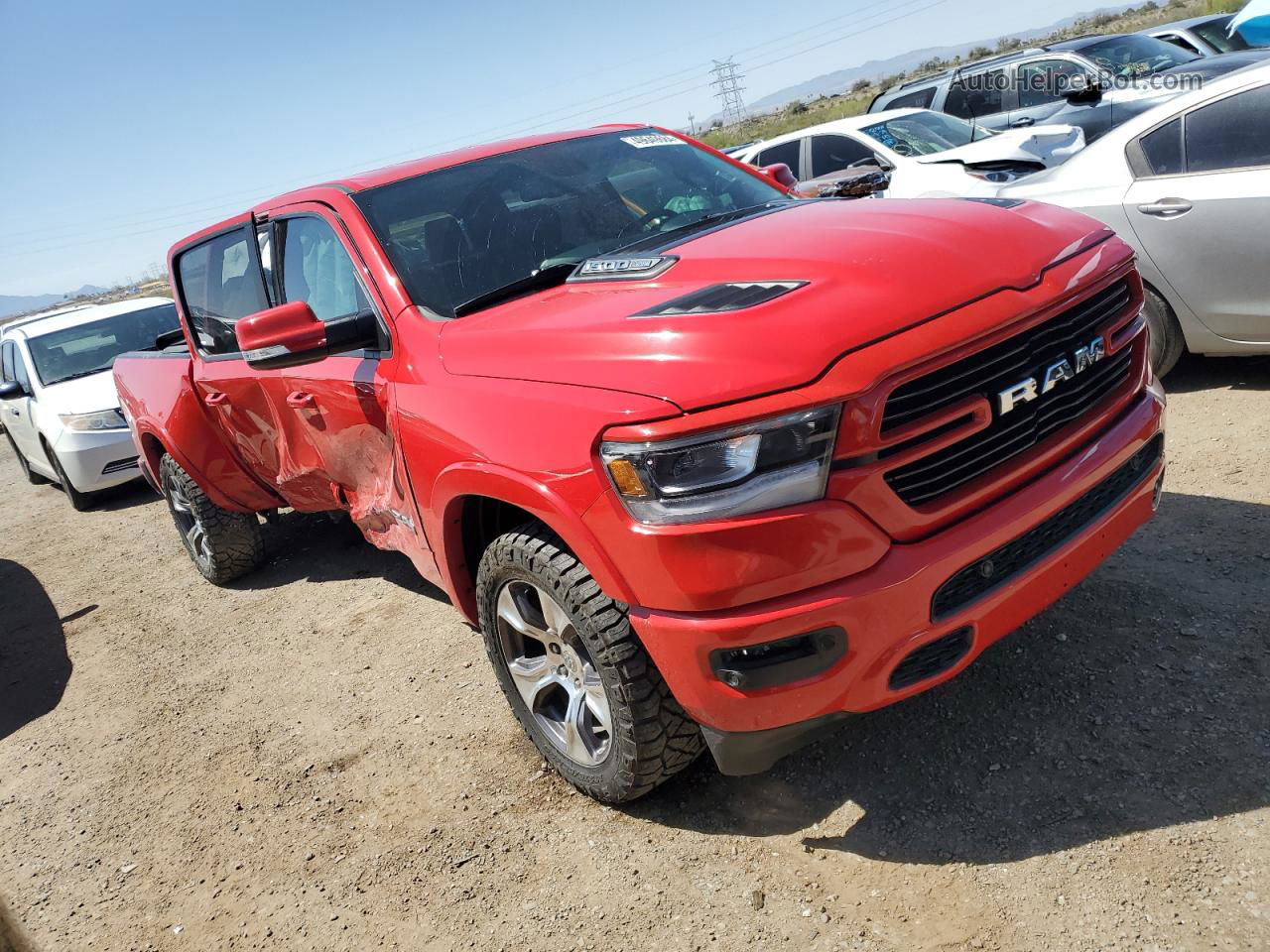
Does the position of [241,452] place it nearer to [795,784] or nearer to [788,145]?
[795,784]

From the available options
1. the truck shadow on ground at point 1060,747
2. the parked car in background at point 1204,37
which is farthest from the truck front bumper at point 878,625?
the parked car in background at point 1204,37

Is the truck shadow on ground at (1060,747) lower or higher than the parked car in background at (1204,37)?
lower

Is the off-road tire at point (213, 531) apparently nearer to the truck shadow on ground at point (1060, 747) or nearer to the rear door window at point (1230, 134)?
the truck shadow on ground at point (1060, 747)

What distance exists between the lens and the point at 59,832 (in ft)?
11.3

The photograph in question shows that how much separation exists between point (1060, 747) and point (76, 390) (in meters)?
8.70

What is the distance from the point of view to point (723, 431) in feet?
6.61

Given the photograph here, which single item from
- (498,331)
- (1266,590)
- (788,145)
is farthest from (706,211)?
(788,145)

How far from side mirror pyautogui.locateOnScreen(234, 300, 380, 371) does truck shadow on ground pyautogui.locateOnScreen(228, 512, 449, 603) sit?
6.10 ft

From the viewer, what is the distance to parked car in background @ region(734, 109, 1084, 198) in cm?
632

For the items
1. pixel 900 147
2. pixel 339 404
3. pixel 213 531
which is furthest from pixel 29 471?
pixel 900 147

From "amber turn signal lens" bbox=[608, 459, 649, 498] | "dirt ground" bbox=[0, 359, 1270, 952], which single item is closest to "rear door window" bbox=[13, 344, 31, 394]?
"dirt ground" bbox=[0, 359, 1270, 952]

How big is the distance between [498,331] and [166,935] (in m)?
2.00

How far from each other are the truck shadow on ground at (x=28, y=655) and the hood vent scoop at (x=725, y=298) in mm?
3901

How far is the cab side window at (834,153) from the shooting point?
359 inches
